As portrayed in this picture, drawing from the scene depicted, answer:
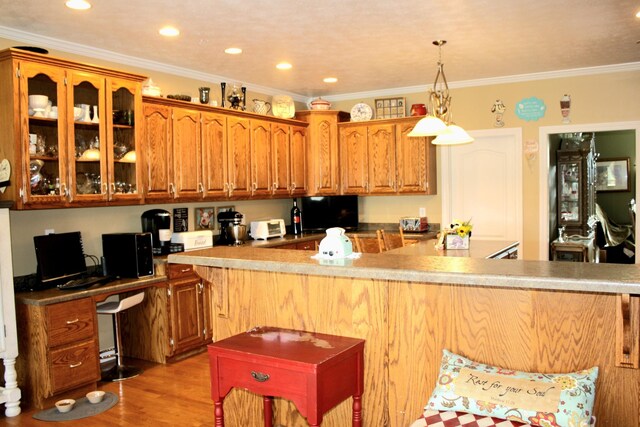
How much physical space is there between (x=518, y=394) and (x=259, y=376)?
3.14 feet

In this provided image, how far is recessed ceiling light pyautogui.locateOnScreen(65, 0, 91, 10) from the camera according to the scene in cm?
345

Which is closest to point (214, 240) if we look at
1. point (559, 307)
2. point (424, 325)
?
point (424, 325)

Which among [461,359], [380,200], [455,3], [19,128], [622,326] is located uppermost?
[455,3]

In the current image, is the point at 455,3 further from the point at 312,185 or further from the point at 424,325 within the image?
the point at 312,185

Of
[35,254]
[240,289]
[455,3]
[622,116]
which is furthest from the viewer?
[622,116]

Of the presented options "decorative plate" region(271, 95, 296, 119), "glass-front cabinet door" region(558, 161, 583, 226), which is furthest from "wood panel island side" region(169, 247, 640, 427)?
"glass-front cabinet door" region(558, 161, 583, 226)

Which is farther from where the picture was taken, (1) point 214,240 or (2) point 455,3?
(1) point 214,240

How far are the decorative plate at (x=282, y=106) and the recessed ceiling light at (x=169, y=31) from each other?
2.29 meters

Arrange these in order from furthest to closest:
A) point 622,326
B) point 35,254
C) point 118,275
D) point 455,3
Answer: point 118,275
point 35,254
point 455,3
point 622,326

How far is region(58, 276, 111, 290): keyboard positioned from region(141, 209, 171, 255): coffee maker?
0.70 metres

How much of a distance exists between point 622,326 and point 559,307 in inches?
8.6

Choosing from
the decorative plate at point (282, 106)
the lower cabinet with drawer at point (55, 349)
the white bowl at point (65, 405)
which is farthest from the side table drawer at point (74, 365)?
the decorative plate at point (282, 106)

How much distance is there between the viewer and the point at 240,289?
286cm

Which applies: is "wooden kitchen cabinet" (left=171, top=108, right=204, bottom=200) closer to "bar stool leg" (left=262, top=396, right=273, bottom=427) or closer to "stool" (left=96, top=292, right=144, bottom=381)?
"stool" (left=96, top=292, right=144, bottom=381)
